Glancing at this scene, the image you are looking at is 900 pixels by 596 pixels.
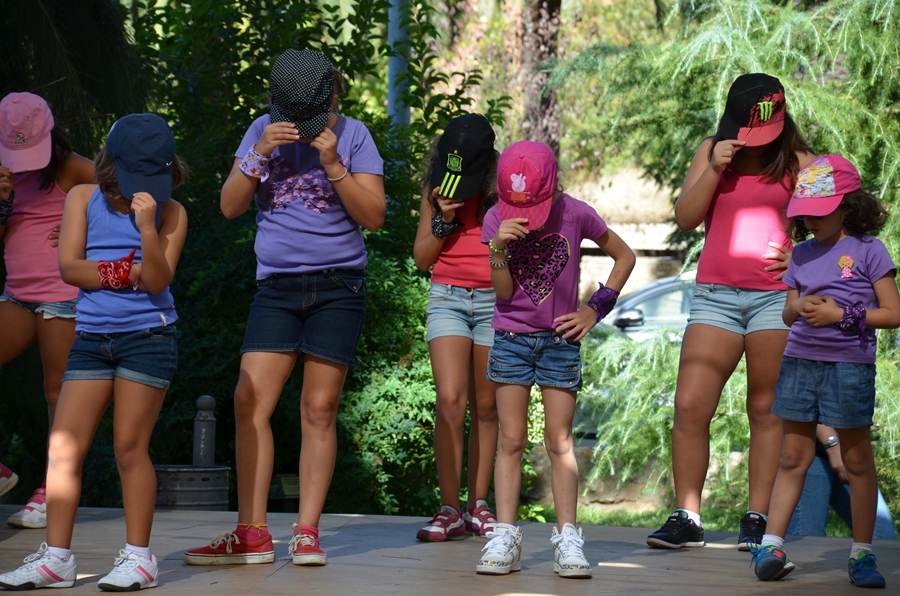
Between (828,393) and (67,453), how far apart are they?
2.69 meters

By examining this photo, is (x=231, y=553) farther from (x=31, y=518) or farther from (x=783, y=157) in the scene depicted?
(x=783, y=157)

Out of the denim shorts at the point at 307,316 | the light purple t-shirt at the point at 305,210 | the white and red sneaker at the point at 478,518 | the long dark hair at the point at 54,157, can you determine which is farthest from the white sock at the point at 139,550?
the long dark hair at the point at 54,157

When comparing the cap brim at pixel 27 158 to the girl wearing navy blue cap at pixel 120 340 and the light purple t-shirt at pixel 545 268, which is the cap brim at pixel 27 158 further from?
the light purple t-shirt at pixel 545 268

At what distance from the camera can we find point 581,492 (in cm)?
890

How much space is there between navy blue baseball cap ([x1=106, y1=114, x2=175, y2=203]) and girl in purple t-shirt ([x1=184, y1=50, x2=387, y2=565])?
0.30 metres

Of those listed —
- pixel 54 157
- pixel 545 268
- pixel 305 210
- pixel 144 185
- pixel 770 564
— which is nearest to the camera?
pixel 144 185

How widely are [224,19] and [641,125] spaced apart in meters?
3.27

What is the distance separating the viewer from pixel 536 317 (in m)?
4.08

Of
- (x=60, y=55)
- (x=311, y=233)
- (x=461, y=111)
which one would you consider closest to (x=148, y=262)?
(x=311, y=233)

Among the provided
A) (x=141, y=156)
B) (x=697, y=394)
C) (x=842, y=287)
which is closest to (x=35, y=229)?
(x=141, y=156)

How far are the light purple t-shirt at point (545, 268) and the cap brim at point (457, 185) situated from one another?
0.37m

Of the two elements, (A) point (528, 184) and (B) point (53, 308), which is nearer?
(A) point (528, 184)

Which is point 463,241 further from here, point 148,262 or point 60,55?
point 60,55

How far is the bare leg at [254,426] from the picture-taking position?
13.1 feet
